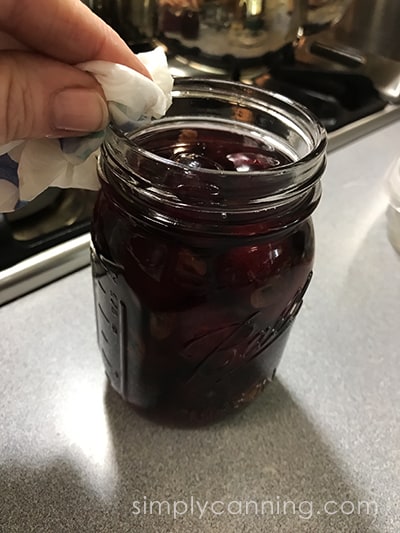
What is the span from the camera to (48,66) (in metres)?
0.36

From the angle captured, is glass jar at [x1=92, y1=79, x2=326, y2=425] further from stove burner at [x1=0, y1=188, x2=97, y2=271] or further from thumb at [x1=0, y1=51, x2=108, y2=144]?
stove burner at [x1=0, y1=188, x2=97, y2=271]

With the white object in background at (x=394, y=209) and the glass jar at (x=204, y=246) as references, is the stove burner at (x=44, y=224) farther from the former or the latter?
the white object in background at (x=394, y=209)

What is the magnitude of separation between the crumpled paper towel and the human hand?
0.01m

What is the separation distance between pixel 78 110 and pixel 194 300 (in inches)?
5.7

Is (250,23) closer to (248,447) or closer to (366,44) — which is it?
(366,44)

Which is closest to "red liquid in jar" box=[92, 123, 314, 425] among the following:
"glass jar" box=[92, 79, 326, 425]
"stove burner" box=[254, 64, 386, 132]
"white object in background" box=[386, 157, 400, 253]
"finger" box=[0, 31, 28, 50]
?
"glass jar" box=[92, 79, 326, 425]

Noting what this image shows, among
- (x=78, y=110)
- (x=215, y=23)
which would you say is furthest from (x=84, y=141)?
(x=215, y=23)

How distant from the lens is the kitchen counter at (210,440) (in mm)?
449

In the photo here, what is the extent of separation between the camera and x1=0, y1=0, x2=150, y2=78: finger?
1.13 ft

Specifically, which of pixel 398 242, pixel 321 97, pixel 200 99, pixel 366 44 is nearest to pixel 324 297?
pixel 398 242

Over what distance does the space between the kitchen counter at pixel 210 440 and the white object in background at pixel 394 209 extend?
92 millimetres

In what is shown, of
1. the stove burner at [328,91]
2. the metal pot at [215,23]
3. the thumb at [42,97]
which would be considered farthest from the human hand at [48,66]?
the stove burner at [328,91]

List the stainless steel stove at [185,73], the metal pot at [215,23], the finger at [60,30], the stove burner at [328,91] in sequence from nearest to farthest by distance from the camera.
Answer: the finger at [60,30]
the stainless steel stove at [185,73]
the metal pot at [215,23]
the stove burner at [328,91]

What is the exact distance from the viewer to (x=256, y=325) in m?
0.46
